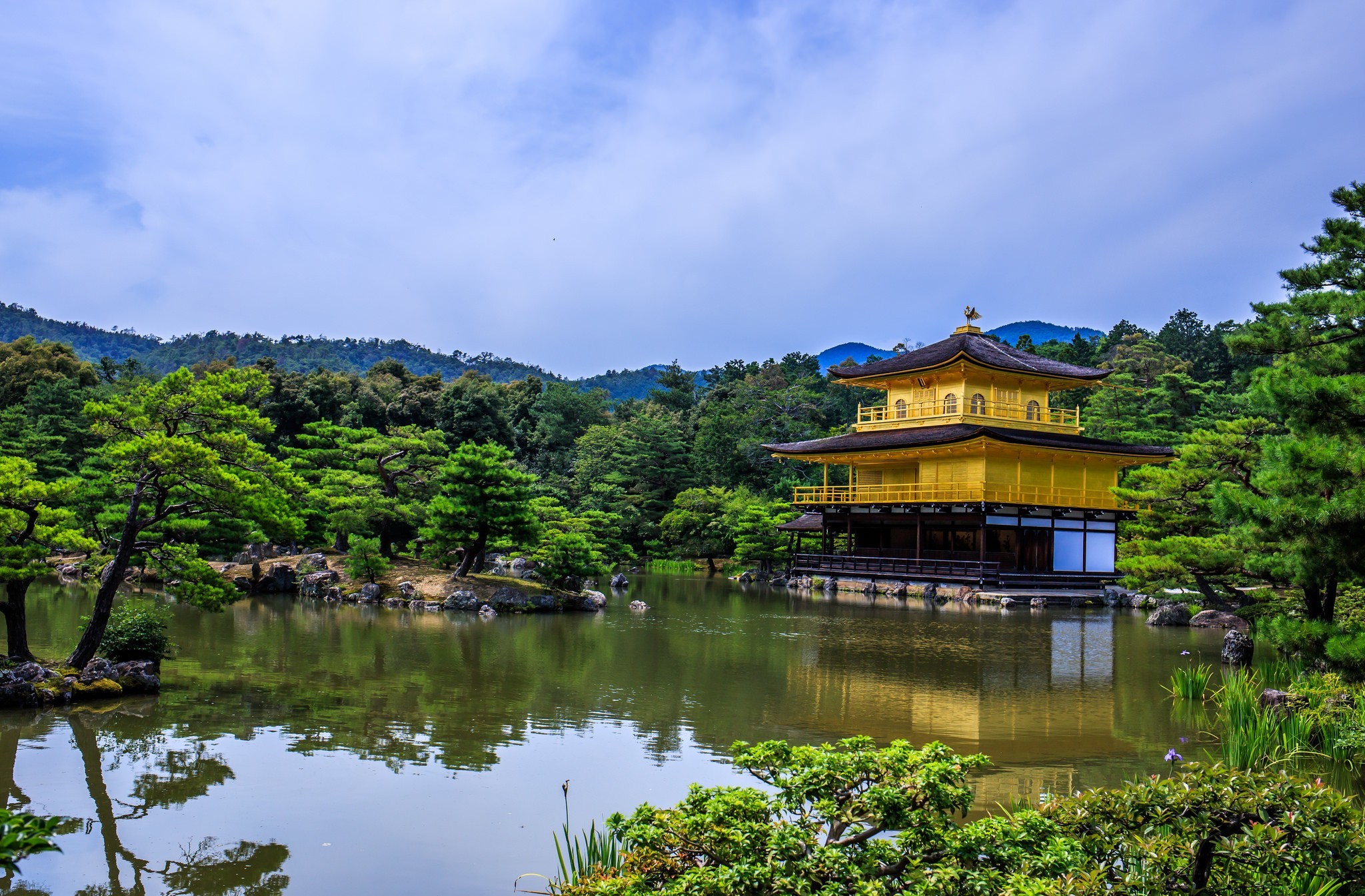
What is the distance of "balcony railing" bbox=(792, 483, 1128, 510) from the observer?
2550 cm

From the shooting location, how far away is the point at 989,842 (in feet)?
11.7

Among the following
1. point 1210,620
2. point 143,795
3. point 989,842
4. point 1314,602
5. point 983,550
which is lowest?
point 143,795

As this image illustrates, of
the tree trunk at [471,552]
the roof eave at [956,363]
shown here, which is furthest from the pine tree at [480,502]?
the roof eave at [956,363]

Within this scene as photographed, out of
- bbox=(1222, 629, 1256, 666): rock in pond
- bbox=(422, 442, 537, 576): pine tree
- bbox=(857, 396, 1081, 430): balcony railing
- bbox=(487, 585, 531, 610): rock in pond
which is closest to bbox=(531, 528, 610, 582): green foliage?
bbox=(422, 442, 537, 576): pine tree

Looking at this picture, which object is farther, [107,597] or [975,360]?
[975,360]

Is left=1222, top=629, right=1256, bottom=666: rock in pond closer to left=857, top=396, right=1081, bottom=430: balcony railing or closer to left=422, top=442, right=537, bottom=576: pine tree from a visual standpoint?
left=422, top=442, right=537, bottom=576: pine tree

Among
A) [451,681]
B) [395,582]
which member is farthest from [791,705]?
[395,582]

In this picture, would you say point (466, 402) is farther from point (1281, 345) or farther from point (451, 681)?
point (1281, 345)

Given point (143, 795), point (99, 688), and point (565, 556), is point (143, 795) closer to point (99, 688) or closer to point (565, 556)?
point (99, 688)

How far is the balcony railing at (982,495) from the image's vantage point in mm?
25500

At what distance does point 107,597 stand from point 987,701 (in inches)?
359

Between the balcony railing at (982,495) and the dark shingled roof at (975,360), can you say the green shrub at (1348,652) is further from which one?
the dark shingled roof at (975,360)

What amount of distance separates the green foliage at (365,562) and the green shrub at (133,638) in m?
9.93

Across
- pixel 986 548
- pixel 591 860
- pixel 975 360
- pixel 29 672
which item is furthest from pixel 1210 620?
pixel 29 672
